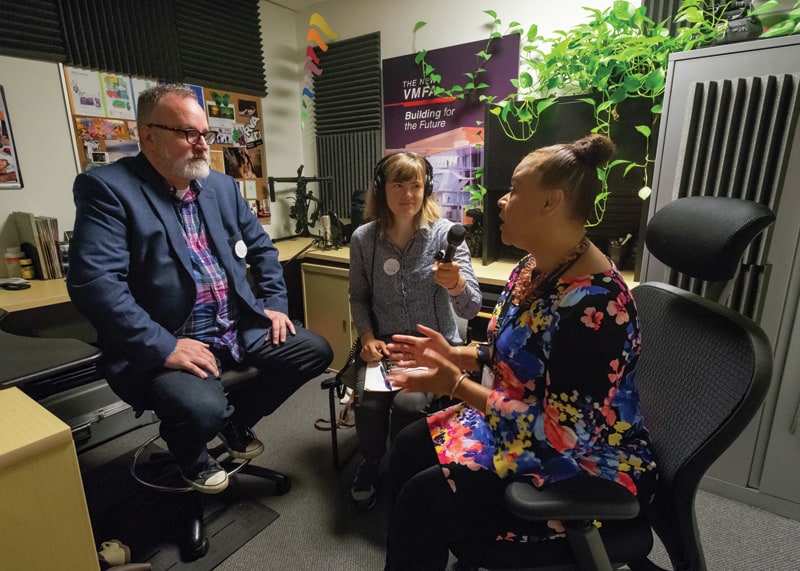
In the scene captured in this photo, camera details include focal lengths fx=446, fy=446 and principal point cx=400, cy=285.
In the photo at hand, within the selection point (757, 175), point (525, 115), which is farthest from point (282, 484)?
point (757, 175)

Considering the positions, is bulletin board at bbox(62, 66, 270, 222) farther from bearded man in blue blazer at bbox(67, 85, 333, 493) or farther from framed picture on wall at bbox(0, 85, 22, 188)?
bearded man in blue blazer at bbox(67, 85, 333, 493)

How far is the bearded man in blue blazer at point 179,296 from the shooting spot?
1.45 metres

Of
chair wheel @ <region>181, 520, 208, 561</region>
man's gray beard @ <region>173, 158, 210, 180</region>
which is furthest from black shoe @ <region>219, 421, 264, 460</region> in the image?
man's gray beard @ <region>173, 158, 210, 180</region>

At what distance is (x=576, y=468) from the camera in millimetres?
898

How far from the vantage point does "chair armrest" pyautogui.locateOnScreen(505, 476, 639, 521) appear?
2.60 feet

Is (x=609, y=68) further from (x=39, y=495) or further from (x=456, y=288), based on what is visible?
(x=39, y=495)

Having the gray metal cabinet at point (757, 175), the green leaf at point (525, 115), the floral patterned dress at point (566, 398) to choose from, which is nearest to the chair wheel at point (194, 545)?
the floral patterned dress at point (566, 398)

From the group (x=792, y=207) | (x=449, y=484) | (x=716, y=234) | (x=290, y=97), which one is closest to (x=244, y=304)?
(x=449, y=484)

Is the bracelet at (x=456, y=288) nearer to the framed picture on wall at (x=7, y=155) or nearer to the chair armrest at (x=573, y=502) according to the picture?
the chair armrest at (x=573, y=502)

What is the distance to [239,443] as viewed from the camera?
1.82 meters

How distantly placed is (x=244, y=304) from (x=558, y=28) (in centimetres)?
208

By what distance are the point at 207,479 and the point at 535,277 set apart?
4.20ft

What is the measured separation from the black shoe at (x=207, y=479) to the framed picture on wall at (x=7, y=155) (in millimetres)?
1722

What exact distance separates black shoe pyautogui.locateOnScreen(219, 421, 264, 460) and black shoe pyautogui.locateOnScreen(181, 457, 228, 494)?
226 millimetres
